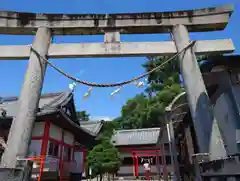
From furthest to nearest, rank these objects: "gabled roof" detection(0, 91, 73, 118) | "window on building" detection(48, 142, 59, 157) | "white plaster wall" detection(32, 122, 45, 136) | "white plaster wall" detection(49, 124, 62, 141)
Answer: "gabled roof" detection(0, 91, 73, 118), "white plaster wall" detection(49, 124, 62, 141), "window on building" detection(48, 142, 59, 157), "white plaster wall" detection(32, 122, 45, 136)

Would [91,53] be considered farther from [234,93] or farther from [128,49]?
[234,93]

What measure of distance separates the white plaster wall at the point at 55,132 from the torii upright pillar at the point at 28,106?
8.23 meters

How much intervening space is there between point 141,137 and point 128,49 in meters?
21.2

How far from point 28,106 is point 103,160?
36.7ft

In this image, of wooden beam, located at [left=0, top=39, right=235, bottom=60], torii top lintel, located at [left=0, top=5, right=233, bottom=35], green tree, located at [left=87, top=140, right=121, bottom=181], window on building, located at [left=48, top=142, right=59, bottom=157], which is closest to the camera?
wooden beam, located at [left=0, top=39, right=235, bottom=60]

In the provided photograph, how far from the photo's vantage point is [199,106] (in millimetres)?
3875

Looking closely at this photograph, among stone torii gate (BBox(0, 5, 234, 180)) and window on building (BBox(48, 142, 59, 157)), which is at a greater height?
stone torii gate (BBox(0, 5, 234, 180))

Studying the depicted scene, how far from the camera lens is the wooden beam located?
183 inches

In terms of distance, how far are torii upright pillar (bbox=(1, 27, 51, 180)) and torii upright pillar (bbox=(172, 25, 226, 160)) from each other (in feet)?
9.98

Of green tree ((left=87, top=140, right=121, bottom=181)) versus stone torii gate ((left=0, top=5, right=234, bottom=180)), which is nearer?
stone torii gate ((left=0, top=5, right=234, bottom=180))

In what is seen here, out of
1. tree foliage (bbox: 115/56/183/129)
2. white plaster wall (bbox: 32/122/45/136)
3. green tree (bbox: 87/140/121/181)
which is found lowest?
green tree (bbox: 87/140/121/181)

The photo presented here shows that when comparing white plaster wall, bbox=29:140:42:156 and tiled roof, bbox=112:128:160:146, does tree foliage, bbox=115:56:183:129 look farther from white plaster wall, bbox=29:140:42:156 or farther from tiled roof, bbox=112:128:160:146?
white plaster wall, bbox=29:140:42:156

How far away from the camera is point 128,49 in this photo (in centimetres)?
478


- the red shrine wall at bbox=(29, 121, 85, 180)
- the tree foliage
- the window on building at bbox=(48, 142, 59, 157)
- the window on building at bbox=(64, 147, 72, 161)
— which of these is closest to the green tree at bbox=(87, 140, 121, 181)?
the window on building at bbox=(64, 147, 72, 161)
